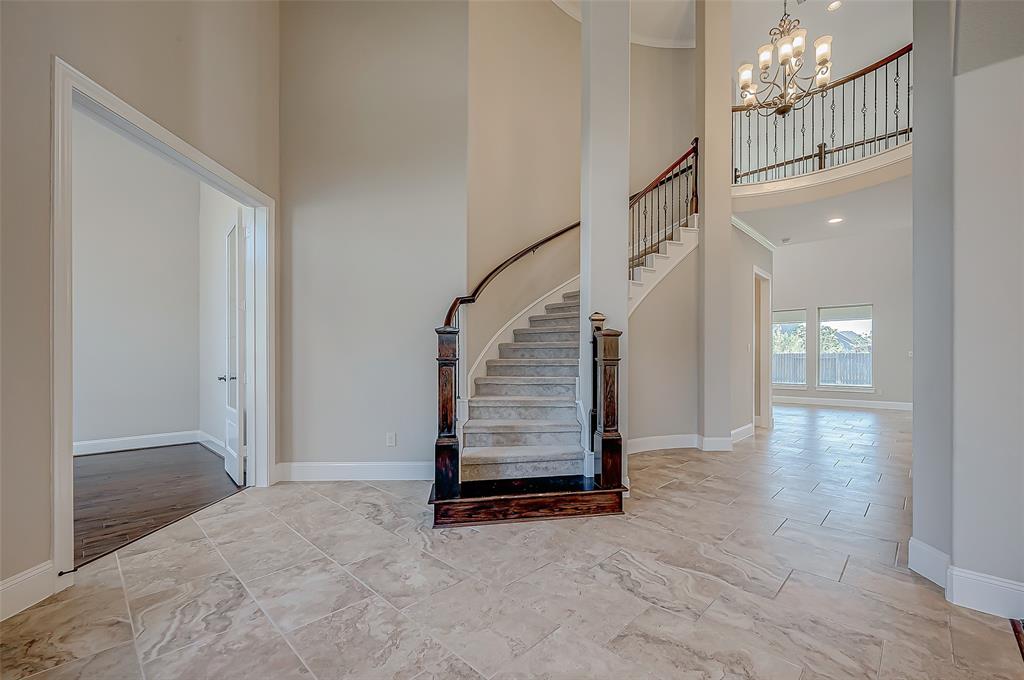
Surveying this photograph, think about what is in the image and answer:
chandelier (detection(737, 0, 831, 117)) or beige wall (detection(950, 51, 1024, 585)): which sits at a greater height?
chandelier (detection(737, 0, 831, 117))

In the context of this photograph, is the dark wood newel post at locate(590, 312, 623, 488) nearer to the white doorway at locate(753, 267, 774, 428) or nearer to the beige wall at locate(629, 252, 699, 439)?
the beige wall at locate(629, 252, 699, 439)

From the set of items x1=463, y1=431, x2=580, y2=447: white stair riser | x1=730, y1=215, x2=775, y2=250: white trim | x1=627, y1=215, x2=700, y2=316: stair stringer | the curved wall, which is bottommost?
x1=463, y1=431, x2=580, y2=447: white stair riser

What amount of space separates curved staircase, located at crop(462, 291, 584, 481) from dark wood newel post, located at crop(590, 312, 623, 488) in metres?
0.36

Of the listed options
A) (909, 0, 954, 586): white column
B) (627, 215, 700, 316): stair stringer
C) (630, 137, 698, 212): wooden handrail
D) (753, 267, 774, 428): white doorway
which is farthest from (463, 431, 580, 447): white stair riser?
(753, 267, 774, 428): white doorway

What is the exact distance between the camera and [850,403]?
28.6ft

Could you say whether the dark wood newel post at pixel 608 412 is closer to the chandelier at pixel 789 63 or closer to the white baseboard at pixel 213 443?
the chandelier at pixel 789 63

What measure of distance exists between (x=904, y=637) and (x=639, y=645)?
1.03m

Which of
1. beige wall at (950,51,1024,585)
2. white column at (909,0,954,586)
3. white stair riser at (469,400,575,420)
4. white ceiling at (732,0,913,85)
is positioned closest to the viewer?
beige wall at (950,51,1024,585)

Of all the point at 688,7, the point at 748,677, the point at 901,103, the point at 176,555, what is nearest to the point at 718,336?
the point at 748,677

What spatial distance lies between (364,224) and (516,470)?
244 centimetres

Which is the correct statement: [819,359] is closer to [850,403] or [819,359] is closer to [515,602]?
[850,403]

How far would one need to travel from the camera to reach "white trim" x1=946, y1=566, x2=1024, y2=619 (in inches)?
68.8

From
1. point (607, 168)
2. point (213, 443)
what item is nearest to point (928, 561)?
point (607, 168)

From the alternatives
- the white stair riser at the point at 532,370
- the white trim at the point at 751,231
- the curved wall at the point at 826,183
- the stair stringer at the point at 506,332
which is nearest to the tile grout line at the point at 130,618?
the stair stringer at the point at 506,332
